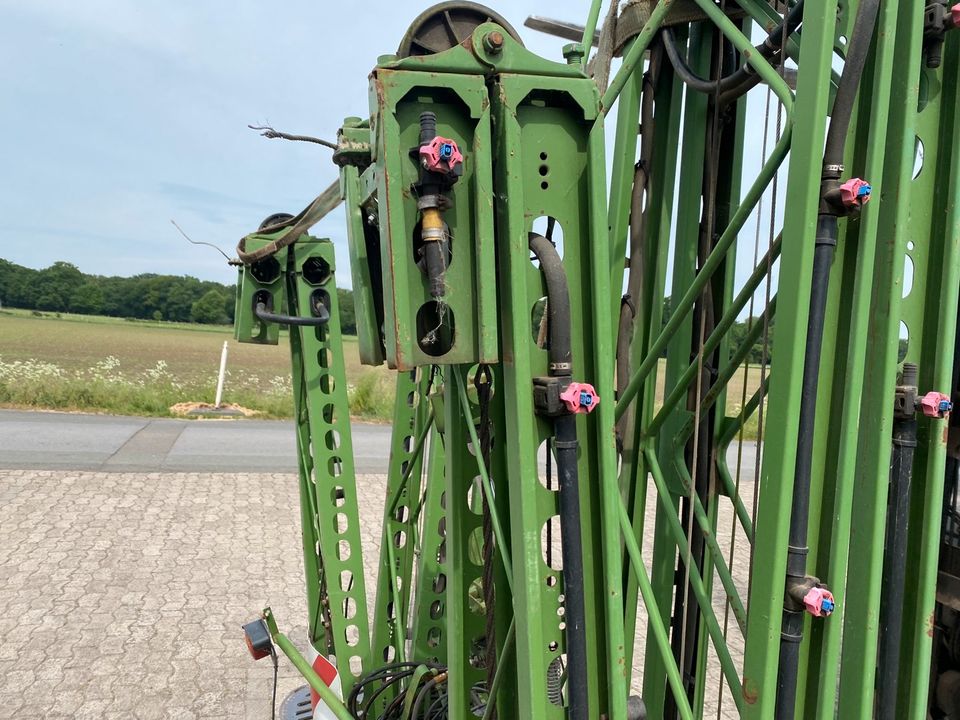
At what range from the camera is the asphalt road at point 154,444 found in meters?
10.8

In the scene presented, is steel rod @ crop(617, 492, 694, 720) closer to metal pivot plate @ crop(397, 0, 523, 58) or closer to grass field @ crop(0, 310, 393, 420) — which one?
metal pivot plate @ crop(397, 0, 523, 58)

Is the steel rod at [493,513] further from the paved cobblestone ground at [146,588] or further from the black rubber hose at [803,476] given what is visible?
the paved cobblestone ground at [146,588]

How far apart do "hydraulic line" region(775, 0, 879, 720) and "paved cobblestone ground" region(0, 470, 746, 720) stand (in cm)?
365

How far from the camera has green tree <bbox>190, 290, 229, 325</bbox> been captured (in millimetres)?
65812

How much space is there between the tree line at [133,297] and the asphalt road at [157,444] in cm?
5131

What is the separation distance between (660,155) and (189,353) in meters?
39.6

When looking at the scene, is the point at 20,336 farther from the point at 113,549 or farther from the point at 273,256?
the point at 273,256

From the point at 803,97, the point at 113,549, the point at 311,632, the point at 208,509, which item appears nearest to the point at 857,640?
the point at 803,97

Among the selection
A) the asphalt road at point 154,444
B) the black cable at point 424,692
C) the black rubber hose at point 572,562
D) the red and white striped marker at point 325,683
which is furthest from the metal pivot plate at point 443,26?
the asphalt road at point 154,444

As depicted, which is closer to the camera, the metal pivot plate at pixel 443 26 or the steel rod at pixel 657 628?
the steel rod at pixel 657 628

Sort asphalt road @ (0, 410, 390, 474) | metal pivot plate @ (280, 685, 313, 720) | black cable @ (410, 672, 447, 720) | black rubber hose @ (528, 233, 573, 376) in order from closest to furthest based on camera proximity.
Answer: black rubber hose @ (528, 233, 573, 376) → black cable @ (410, 672, 447, 720) → metal pivot plate @ (280, 685, 313, 720) → asphalt road @ (0, 410, 390, 474)

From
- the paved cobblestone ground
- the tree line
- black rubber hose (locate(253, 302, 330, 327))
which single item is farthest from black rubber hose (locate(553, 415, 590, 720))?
the tree line

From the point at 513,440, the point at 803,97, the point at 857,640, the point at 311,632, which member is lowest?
the point at 311,632

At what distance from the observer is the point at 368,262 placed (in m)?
2.46
